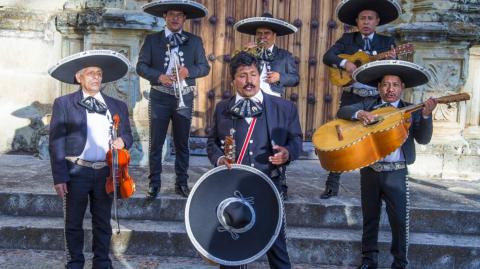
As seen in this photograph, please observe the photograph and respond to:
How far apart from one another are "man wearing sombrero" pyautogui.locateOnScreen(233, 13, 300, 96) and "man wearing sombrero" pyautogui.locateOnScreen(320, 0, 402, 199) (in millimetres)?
401

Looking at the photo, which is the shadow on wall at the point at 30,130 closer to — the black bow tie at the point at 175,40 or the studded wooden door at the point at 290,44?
the studded wooden door at the point at 290,44

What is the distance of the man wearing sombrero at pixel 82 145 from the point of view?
170 inches

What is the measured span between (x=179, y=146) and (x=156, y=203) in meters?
0.56

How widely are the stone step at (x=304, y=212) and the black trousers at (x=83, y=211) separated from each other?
1035 mm

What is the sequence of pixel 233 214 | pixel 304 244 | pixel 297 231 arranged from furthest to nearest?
pixel 297 231, pixel 304 244, pixel 233 214

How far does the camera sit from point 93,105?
4367 mm

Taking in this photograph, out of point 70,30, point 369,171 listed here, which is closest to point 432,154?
point 369,171

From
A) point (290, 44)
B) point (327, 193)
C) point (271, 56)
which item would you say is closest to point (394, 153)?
point (327, 193)

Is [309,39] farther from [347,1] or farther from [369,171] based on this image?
[369,171]

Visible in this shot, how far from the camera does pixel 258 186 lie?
3646 mm

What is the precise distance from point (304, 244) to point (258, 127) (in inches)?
62.2

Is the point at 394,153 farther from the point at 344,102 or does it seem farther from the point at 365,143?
the point at 344,102

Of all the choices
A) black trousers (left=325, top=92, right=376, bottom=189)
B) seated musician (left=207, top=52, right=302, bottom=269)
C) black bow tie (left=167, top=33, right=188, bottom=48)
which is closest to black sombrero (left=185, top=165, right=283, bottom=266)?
seated musician (left=207, top=52, right=302, bottom=269)

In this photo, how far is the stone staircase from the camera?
16.7ft
